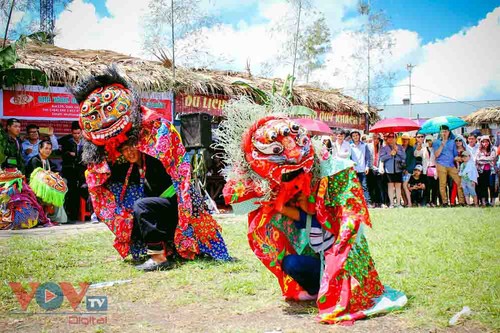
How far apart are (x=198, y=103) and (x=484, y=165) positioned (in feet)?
23.2

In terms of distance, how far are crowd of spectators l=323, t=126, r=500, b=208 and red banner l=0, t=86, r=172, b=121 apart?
526 cm

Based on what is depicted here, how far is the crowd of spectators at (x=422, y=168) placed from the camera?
11.0 meters

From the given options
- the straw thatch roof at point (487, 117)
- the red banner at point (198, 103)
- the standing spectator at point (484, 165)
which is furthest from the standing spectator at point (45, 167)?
the straw thatch roof at point (487, 117)

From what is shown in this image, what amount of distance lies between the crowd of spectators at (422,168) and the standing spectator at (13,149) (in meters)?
6.42

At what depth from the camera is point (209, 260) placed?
489 cm

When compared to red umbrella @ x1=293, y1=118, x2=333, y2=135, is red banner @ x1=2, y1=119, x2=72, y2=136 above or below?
above

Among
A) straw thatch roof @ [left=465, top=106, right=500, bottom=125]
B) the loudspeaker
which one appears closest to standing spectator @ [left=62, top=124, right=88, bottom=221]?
the loudspeaker

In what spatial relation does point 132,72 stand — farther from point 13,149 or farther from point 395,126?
point 395,126

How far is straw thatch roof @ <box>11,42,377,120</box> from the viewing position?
9.59 m

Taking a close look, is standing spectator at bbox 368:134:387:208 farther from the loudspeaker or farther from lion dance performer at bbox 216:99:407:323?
lion dance performer at bbox 216:99:407:323

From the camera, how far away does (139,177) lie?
4867 millimetres

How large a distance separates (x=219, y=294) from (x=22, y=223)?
5392 millimetres

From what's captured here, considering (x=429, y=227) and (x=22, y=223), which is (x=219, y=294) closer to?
(x=429, y=227)

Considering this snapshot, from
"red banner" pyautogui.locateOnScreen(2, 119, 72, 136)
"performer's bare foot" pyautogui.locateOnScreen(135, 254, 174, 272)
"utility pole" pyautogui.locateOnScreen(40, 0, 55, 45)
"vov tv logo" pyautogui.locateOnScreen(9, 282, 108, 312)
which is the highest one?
"utility pole" pyautogui.locateOnScreen(40, 0, 55, 45)
